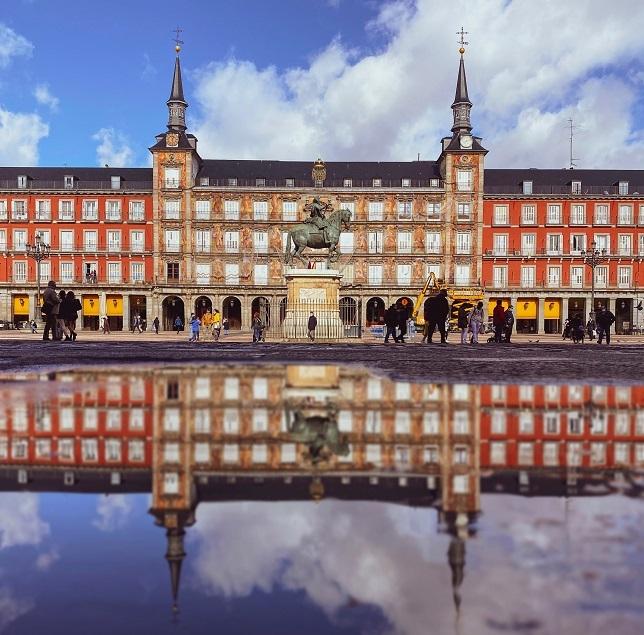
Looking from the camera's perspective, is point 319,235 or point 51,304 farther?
point 319,235

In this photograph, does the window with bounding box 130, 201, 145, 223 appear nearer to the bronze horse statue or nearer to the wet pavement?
the bronze horse statue

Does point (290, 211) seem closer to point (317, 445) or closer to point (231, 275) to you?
point (231, 275)

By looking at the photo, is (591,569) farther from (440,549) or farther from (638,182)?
(638,182)

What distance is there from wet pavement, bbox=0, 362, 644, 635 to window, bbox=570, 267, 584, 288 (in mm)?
53284

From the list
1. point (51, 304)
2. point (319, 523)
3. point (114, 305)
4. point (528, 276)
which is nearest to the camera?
point (319, 523)

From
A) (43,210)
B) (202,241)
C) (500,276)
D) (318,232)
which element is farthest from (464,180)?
(318,232)

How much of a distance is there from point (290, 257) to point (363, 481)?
63.8ft

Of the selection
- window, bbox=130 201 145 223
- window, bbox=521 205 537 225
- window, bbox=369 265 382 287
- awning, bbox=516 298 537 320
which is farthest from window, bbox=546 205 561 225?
window, bbox=130 201 145 223

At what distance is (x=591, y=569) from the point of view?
1.62m

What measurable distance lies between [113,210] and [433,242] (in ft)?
87.2

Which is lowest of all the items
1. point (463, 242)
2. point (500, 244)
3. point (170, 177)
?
point (500, 244)

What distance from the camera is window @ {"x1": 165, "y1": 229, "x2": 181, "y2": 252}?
175ft

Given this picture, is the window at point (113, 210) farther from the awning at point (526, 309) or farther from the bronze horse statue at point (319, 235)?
the bronze horse statue at point (319, 235)

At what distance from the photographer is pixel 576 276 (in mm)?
53688
